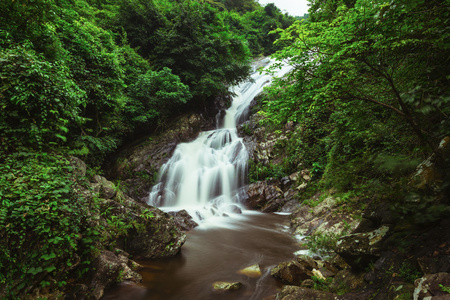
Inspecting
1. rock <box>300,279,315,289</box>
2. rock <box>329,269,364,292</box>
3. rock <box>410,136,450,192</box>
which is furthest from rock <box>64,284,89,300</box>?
rock <box>410,136,450,192</box>

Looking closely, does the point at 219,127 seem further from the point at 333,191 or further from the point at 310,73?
the point at 310,73

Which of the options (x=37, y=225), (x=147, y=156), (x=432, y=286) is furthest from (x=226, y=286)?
(x=147, y=156)

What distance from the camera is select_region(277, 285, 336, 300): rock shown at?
9.20ft

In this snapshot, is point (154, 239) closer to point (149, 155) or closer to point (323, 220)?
point (323, 220)

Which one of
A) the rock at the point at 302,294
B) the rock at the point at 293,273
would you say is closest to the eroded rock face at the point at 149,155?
the rock at the point at 293,273

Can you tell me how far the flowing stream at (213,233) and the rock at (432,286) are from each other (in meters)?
2.33

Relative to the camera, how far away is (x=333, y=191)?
782 centimetres

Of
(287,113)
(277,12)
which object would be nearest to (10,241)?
(287,113)

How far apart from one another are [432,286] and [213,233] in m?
6.27

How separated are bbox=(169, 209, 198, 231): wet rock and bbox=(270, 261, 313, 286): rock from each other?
4.39 metres

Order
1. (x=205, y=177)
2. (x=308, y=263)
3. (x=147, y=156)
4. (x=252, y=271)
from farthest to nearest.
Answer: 1. (x=147, y=156)
2. (x=205, y=177)
3. (x=252, y=271)
4. (x=308, y=263)

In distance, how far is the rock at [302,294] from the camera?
2803 mm

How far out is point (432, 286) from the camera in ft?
6.02

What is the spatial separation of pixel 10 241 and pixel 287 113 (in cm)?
438
